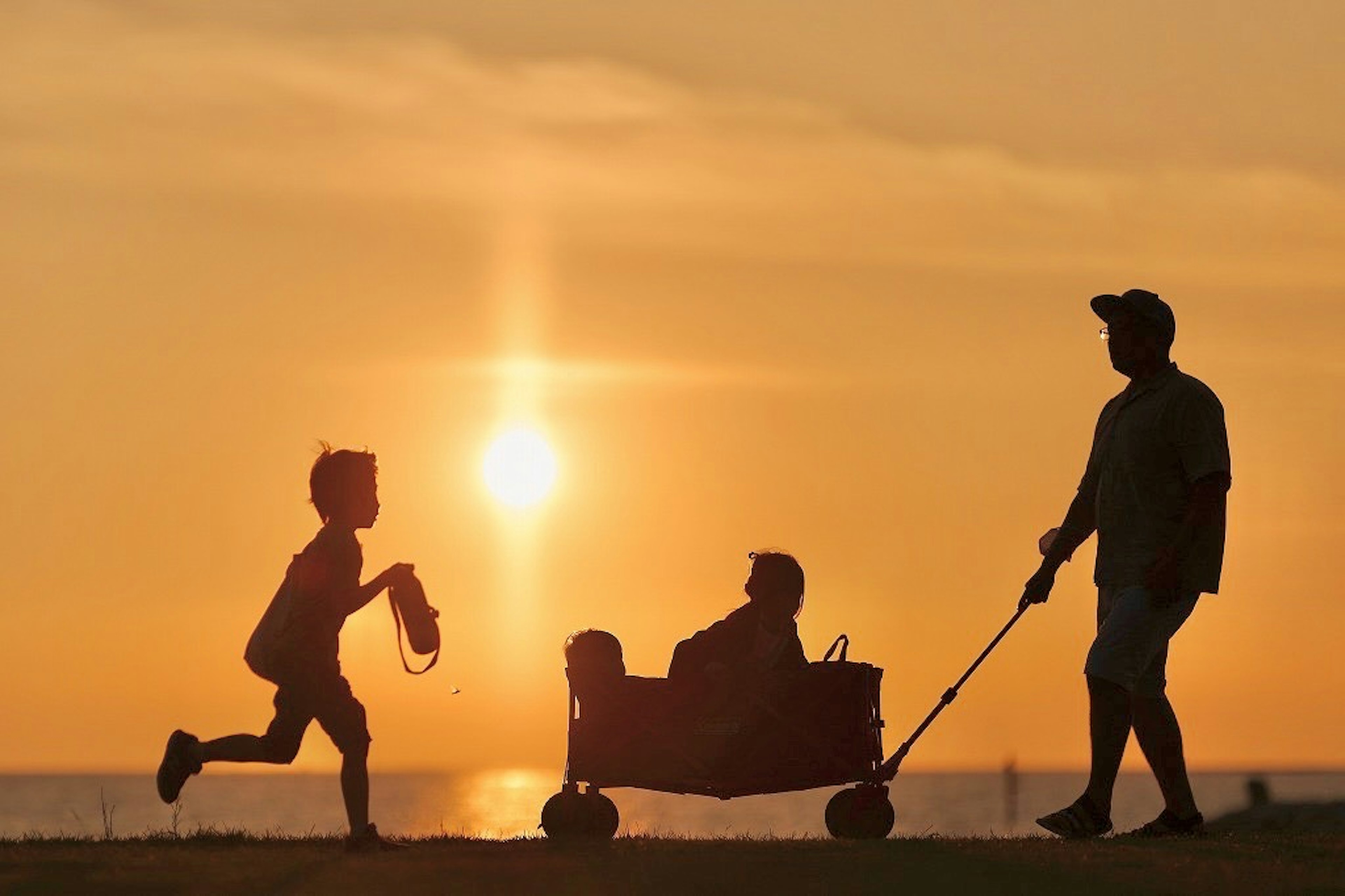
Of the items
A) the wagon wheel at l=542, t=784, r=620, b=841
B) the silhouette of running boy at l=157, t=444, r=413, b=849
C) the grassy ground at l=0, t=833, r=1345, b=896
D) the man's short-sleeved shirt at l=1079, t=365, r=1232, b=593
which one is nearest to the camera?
the grassy ground at l=0, t=833, r=1345, b=896

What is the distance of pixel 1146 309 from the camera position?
1270 cm

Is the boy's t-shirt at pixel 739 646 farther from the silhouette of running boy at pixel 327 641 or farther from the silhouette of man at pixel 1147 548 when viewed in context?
the silhouette of running boy at pixel 327 641

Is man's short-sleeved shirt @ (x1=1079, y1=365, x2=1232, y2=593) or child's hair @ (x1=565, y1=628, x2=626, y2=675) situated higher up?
man's short-sleeved shirt @ (x1=1079, y1=365, x2=1232, y2=593)

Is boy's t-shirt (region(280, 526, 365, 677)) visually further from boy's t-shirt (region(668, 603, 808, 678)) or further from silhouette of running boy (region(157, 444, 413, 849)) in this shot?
boy's t-shirt (region(668, 603, 808, 678))

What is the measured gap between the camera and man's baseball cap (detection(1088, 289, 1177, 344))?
500 inches

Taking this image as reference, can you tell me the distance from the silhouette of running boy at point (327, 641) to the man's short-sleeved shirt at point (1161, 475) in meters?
3.70

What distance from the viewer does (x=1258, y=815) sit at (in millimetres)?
33125

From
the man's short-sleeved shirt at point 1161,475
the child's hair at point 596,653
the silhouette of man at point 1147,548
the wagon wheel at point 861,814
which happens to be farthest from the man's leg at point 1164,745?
the child's hair at point 596,653

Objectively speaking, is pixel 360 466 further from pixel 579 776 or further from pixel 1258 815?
pixel 1258 815

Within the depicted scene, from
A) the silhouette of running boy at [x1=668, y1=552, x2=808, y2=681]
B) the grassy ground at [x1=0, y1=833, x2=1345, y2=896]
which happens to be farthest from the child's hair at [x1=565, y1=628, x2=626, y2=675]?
the grassy ground at [x1=0, y1=833, x2=1345, y2=896]

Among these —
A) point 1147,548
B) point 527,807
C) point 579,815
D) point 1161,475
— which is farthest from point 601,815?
point 527,807

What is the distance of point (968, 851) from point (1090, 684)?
55.8 inches

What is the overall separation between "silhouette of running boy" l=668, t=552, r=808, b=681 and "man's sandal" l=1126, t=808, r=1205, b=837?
2160mm

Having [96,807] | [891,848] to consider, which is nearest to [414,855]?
[891,848]
